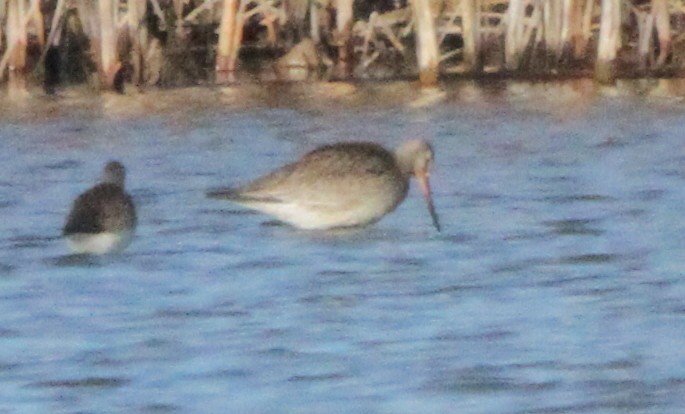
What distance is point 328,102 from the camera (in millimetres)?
12273

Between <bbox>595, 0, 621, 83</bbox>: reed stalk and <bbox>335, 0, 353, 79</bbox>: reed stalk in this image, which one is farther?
<bbox>335, 0, 353, 79</bbox>: reed stalk

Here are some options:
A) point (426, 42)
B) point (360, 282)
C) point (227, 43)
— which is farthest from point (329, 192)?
point (227, 43)

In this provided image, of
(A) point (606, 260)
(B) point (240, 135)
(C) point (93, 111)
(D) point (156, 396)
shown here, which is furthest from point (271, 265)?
(C) point (93, 111)

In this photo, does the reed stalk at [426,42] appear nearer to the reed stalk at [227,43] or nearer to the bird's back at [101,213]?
the reed stalk at [227,43]

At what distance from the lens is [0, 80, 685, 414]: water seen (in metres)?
5.42

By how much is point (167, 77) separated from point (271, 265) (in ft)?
20.4

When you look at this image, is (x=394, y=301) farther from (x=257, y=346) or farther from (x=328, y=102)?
(x=328, y=102)

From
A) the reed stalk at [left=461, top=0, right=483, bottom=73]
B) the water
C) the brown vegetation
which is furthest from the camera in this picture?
the reed stalk at [left=461, top=0, right=483, bottom=73]

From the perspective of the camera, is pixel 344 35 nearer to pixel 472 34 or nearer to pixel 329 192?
pixel 472 34

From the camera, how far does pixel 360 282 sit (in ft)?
22.7

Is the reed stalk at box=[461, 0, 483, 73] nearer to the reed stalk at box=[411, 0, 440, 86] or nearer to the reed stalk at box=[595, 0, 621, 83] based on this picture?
the reed stalk at box=[411, 0, 440, 86]

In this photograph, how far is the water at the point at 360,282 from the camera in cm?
542

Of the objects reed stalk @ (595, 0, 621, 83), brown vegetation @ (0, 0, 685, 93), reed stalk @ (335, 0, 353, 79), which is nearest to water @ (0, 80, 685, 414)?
reed stalk @ (595, 0, 621, 83)

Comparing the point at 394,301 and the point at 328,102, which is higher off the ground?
the point at 394,301
